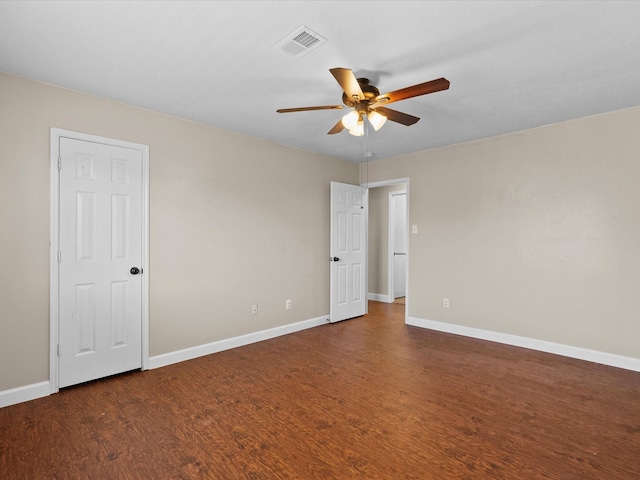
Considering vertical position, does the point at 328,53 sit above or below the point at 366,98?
above

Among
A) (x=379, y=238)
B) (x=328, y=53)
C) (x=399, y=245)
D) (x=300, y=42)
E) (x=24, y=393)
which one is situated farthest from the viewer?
(x=399, y=245)

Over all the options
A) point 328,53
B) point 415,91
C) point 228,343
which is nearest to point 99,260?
point 228,343

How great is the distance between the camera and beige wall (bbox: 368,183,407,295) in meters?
6.65

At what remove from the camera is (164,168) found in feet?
11.2

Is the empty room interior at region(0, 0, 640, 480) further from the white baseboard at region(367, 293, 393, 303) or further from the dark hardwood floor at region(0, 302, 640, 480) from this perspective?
the white baseboard at region(367, 293, 393, 303)

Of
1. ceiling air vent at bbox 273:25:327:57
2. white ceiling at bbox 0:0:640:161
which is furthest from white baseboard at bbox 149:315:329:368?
ceiling air vent at bbox 273:25:327:57

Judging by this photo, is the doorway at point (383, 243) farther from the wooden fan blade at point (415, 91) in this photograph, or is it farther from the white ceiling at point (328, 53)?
the wooden fan blade at point (415, 91)

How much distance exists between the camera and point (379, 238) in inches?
264

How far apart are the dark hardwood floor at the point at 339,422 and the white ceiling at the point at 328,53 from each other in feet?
8.14

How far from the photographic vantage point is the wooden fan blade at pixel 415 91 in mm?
2074

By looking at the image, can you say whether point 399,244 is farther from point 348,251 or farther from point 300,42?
point 300,42

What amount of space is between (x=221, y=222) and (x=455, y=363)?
9.46 ft

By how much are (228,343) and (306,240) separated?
1.70 meters

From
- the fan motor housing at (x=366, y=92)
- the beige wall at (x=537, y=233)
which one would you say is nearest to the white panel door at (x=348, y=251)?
the beige wall at (x=537, y=233)
